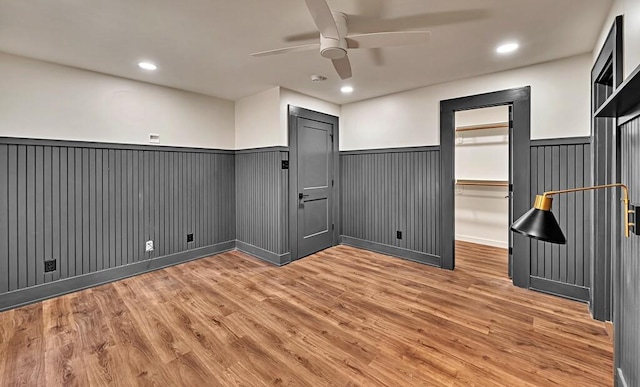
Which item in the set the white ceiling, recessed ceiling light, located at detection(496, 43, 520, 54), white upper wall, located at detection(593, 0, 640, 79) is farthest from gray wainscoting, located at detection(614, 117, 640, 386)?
recessed ceiling light, located at detection(496, 43, 520, 54)

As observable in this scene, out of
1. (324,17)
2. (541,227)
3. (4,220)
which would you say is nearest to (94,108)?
(4,220)

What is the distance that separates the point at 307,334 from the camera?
7.72 feet

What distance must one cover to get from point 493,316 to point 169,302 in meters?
3.12

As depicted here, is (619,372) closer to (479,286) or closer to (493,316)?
(493,316)

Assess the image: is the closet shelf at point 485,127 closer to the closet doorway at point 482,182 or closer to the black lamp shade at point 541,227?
the closet doorway at point 482,182

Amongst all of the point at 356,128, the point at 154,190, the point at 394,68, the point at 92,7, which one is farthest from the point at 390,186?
the point at 92,7

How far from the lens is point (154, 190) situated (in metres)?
3.88

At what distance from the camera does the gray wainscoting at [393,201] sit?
4.02m

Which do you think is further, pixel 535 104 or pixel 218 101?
pixel 218 101

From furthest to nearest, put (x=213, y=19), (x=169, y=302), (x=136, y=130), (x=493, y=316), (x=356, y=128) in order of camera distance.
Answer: (x=356, y=128) < (x=136, y=130) < (x=169, y=302) < (x=493, y=316) < (x=213, y=19)

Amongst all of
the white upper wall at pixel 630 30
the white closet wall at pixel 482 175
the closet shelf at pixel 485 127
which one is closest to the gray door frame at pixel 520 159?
the white upper wall at pixel 630 30

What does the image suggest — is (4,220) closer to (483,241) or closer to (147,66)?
(147,66)

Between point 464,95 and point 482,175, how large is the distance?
1937 mm

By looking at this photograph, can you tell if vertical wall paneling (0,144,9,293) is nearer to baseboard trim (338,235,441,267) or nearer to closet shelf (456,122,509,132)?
baseboard trim (338,235,441,267)
